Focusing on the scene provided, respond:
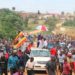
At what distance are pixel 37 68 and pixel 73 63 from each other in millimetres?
6802

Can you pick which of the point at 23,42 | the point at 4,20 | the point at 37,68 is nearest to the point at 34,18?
the point at 4,20

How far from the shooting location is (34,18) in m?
185

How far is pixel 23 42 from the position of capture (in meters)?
41.5

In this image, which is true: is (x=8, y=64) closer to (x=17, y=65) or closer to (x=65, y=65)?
(x=17, y=65)

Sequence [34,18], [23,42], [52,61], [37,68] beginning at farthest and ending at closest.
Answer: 1. [34,18]
2. [23,42]
3. [37,68]
4. [52,61]

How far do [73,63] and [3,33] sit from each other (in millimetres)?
41707

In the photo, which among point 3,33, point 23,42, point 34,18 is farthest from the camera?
point 34,18

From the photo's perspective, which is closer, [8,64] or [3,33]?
[8,64]

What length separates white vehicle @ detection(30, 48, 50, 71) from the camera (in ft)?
95.3

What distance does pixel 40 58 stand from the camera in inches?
1164

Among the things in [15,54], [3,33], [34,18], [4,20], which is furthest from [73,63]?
[34,18]

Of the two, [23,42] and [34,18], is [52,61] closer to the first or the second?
[23,42]

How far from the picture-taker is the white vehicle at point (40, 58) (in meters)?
29.1

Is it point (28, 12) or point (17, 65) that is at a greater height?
point (17, 65)
